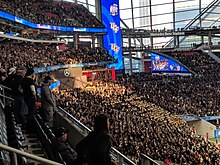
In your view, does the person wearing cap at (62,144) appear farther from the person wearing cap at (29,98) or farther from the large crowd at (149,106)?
the large crowd at (149,106)

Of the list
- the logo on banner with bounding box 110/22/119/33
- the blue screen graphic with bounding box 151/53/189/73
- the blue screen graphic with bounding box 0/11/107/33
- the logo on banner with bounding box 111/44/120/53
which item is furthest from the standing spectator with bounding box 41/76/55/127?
the logo on banner with bounding box 110/22/119/33

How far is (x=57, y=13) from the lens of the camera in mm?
37062


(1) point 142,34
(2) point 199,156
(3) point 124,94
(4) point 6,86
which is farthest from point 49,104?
(1) point 142,34

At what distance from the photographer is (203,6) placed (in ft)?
155

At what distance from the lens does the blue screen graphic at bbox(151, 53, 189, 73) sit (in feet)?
125

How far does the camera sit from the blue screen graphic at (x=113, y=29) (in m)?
39.7

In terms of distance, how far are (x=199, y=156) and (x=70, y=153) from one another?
9191 mm

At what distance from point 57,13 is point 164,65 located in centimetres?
1302

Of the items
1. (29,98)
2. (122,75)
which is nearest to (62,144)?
(29,98)

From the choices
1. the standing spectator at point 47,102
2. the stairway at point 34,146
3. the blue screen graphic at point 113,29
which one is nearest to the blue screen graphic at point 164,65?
the blue screen graphic at point 113,29

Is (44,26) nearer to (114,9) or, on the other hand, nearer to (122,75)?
(122,75)

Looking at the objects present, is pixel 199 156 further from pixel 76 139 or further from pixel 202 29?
pixel 202 29

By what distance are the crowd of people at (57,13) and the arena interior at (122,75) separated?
0.15 meters

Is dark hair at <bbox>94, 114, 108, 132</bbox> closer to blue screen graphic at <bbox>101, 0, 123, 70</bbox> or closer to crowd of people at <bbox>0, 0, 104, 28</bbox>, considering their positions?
crowd of people at <bbox>0, 0, 104, 28</bbox>
